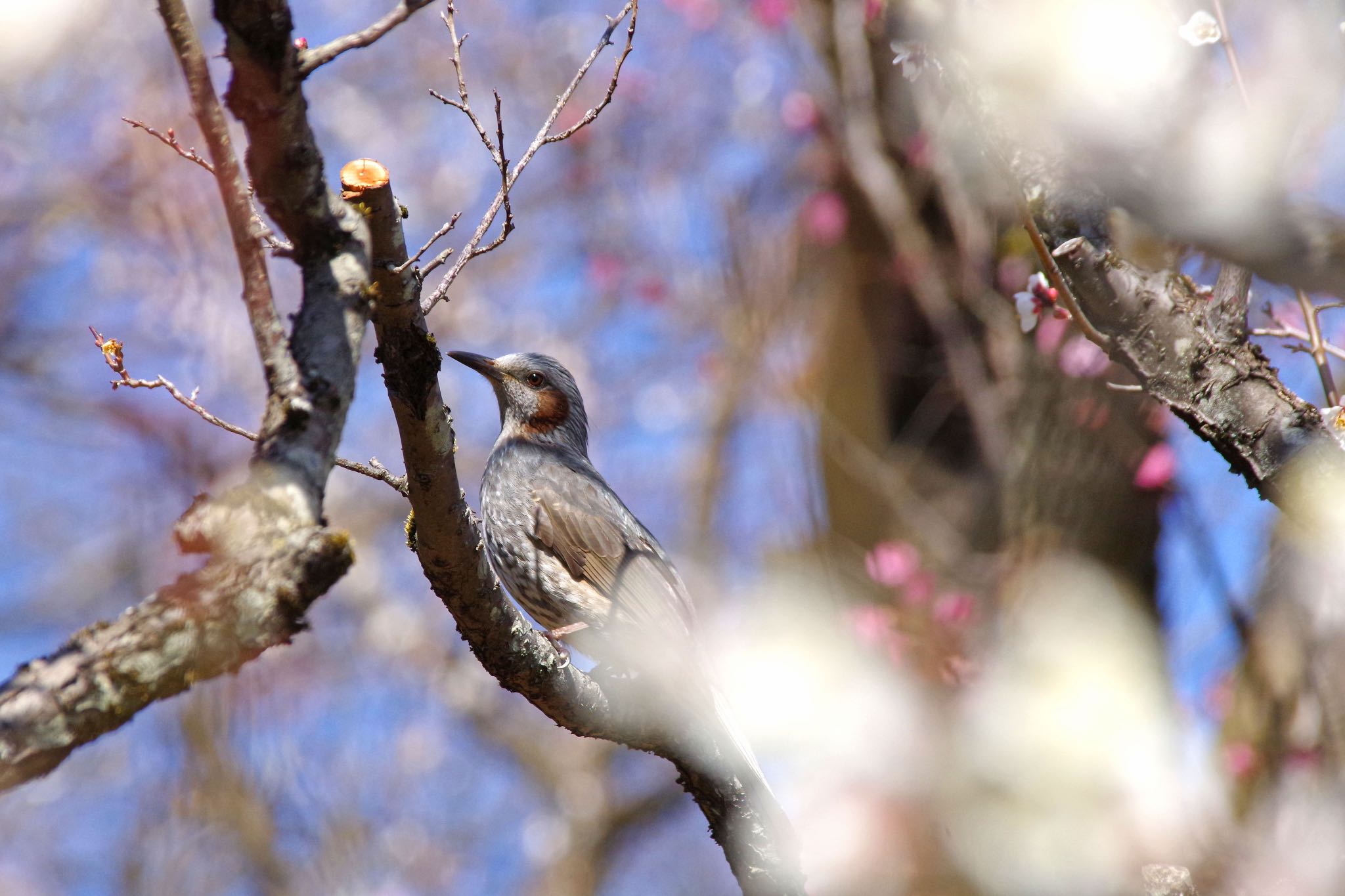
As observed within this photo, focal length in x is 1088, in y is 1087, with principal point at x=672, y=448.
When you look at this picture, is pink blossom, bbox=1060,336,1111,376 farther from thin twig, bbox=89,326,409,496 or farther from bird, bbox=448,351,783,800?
thin twig, bbox=89,326,409,496

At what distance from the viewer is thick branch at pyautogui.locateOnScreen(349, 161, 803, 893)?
208cm

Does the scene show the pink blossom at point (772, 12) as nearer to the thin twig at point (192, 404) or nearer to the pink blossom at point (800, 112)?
the pink blossom at point (800, 112)

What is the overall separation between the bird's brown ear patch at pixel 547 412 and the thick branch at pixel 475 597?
199cm

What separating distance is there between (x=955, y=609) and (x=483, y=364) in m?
2.85

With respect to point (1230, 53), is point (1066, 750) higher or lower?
lower

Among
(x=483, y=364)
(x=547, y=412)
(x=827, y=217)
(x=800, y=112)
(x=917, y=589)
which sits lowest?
(x=917, y=589)

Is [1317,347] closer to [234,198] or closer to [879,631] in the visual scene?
[234,198]

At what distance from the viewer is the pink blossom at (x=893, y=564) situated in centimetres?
613

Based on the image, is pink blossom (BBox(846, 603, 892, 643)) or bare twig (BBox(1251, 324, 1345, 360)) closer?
bare twig (BBox(1251, 324, 1345, 360))

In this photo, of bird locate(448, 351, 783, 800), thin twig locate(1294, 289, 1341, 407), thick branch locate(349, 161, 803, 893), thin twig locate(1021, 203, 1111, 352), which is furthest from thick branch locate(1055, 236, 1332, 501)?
bird locate(448, 351, 783, 800)

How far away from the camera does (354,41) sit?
1725mm

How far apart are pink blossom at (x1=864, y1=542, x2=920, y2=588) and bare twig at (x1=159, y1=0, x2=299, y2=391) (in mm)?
4843

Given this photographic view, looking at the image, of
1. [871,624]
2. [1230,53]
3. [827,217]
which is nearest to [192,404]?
[1230,53]

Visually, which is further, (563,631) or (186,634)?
(563,631)
